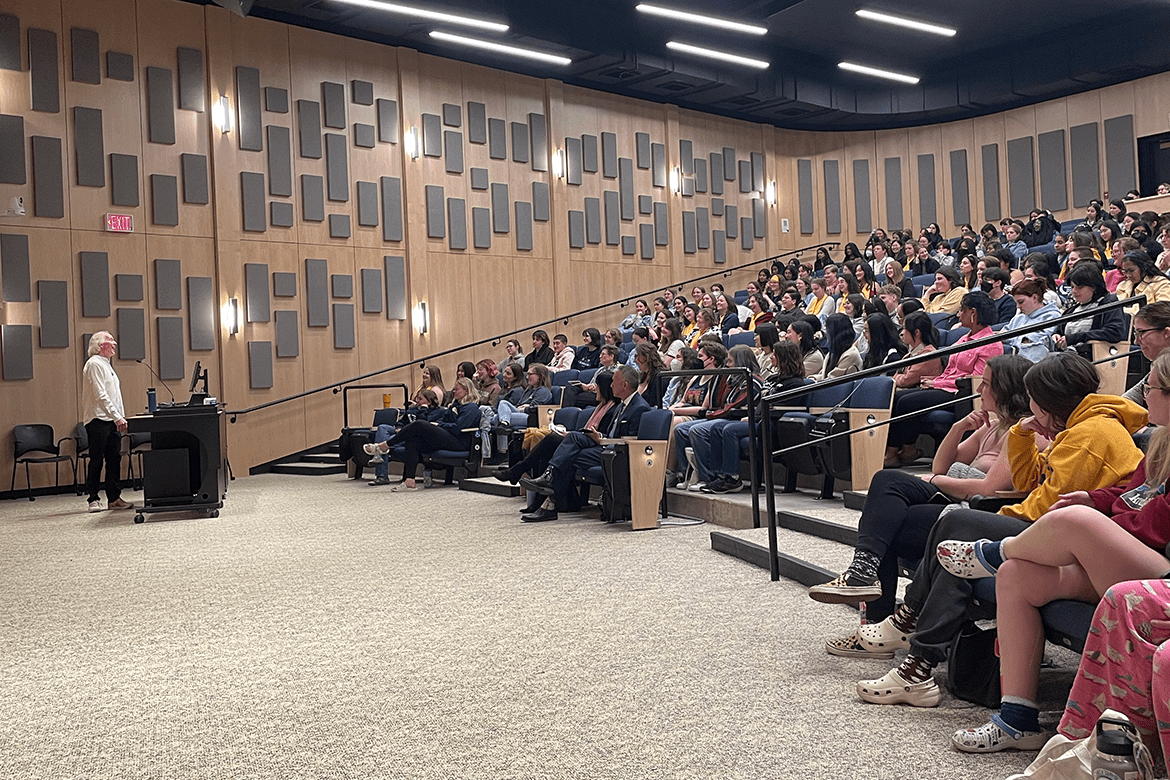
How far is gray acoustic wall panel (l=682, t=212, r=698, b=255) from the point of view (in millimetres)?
15117

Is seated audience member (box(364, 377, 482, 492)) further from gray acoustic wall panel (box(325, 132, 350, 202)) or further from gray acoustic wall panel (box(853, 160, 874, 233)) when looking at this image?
gray acoustic wall panel (box(853, 160, 874, 233))

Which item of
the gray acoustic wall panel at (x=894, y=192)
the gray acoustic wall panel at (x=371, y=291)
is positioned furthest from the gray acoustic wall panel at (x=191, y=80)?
the gray acoustic wall panel at (x=894, y=192)

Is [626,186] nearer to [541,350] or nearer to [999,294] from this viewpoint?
[541,350]

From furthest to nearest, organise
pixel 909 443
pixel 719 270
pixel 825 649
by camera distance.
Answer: pixel 719 270, pixel 909 443, pixel 825 649

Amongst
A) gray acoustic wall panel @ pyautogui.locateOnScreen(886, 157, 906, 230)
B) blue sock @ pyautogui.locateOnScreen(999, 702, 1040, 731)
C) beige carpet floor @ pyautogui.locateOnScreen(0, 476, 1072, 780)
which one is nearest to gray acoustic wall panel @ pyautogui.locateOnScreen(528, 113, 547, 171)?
gray acoustic wall panel @ pyautogui.locateOnScreen(886, 157, 906, 230)

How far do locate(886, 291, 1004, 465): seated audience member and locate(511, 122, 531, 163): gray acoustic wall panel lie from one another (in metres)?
8.34

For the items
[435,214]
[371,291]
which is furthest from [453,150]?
[371,291]

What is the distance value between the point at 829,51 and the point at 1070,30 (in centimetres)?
322

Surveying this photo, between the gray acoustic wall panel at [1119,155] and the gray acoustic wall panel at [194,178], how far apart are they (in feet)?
39.4

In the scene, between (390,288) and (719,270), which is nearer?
(390,288)

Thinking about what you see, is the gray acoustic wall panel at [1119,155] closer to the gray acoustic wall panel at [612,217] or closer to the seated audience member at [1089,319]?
the gray acoustic wall panel at [612,217]

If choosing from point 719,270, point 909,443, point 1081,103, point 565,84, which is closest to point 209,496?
point 909,443

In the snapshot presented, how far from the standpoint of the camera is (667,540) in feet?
18.2

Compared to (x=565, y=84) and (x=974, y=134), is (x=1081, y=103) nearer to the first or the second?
(x=974, y=134)
